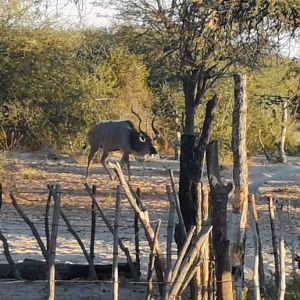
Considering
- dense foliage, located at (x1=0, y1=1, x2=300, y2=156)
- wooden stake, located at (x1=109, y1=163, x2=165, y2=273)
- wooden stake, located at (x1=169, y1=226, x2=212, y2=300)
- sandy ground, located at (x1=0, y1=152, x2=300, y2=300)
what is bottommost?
sandy ground, located at (x1=0, y1=152, x2=300, y2=300)

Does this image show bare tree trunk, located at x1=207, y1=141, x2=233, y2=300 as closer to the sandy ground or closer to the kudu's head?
the sandy ground

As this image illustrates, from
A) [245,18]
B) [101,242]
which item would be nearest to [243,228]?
[245,18]

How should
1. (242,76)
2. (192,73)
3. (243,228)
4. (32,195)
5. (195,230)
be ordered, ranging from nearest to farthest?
1. (195,230)
2. (243,228)
3. (242,76)
4. (32,195)
5. (192,73)

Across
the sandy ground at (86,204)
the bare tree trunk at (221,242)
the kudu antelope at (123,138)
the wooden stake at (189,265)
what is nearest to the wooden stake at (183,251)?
the wooden stake at (189,265)

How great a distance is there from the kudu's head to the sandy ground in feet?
2.29

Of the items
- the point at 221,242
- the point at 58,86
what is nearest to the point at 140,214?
the point at 221,242

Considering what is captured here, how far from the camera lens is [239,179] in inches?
308

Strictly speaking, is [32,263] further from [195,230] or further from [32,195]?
[32,195]

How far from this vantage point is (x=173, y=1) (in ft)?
24.9

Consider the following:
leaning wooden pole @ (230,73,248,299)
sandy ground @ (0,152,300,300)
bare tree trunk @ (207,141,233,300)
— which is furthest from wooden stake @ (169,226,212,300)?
sandy ground @ (0,152,300,300)

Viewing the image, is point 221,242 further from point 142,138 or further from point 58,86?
point 58,86

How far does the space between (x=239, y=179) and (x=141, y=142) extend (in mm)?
11675

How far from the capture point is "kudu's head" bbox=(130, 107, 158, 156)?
63.3ft

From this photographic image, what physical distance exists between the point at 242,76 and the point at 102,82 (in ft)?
62.2
